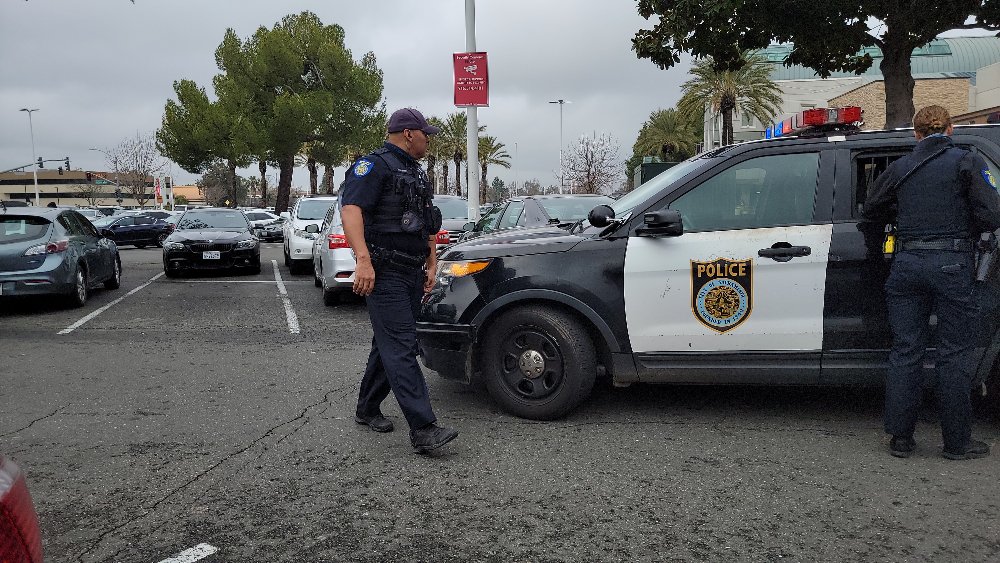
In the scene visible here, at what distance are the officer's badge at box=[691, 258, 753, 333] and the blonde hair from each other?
1.12 meters

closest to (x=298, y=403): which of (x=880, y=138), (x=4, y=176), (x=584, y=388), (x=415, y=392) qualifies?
(x=415, y=392)

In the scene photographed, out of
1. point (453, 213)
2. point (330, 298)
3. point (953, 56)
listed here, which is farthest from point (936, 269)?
point (953, 56)

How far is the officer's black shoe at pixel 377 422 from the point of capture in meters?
4.80

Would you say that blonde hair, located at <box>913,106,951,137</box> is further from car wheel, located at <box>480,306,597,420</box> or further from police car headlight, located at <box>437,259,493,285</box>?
police car headlight, located at <box>437,259,493,285</box>

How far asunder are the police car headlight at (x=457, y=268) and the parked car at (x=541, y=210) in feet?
15.8

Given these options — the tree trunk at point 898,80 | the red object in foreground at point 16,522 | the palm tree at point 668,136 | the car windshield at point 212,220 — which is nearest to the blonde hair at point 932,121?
the red object in foreground at point 16,522

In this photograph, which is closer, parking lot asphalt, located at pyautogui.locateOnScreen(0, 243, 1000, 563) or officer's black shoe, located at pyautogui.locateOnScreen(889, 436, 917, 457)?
parking lot asphalt, located at pyautogui.locateOnScreen(0, 243, 1000, 563)

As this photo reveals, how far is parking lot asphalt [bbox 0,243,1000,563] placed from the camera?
3223 millimetres

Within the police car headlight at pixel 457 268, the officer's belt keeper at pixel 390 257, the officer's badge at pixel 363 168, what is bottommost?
the police car headlight at pixel 457 268

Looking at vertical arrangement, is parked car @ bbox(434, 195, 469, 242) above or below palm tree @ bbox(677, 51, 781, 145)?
below

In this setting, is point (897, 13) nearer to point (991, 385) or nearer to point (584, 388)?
point (991, 385)

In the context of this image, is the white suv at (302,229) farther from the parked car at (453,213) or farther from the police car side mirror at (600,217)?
the police car side mirror at (600,217)

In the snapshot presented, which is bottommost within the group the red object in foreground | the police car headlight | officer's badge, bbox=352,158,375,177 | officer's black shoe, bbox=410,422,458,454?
officer's black shoe, bbox=410,422,458,454

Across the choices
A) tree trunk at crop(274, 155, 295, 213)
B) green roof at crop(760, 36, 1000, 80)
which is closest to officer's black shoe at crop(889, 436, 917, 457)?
tree trunk at crop(274, 155, 295, 213)
